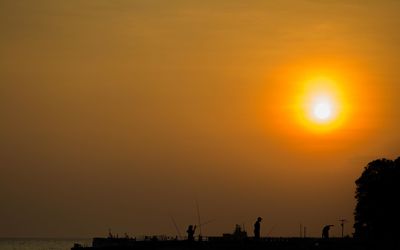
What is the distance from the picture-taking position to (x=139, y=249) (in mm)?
104938

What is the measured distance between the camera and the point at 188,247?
10012 centimetres

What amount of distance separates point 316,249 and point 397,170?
3415 cm

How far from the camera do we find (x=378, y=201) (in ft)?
412

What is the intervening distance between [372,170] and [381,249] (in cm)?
3434

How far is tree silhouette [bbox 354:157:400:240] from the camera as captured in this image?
400 ft

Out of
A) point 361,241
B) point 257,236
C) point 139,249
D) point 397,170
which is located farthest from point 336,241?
point 397,170

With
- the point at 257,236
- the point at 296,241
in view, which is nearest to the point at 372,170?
the point at 296,241

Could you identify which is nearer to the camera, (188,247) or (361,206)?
(188,247)

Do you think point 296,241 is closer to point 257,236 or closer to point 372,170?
point 257,236

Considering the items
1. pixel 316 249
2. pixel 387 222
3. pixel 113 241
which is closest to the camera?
pixel 316 249

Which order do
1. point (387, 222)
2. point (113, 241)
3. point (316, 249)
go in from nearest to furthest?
point (316, 249), point (387, 222), point (113, 241)

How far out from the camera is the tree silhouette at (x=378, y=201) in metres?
122

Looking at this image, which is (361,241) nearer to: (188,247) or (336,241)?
(336,241)

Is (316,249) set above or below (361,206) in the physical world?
below
